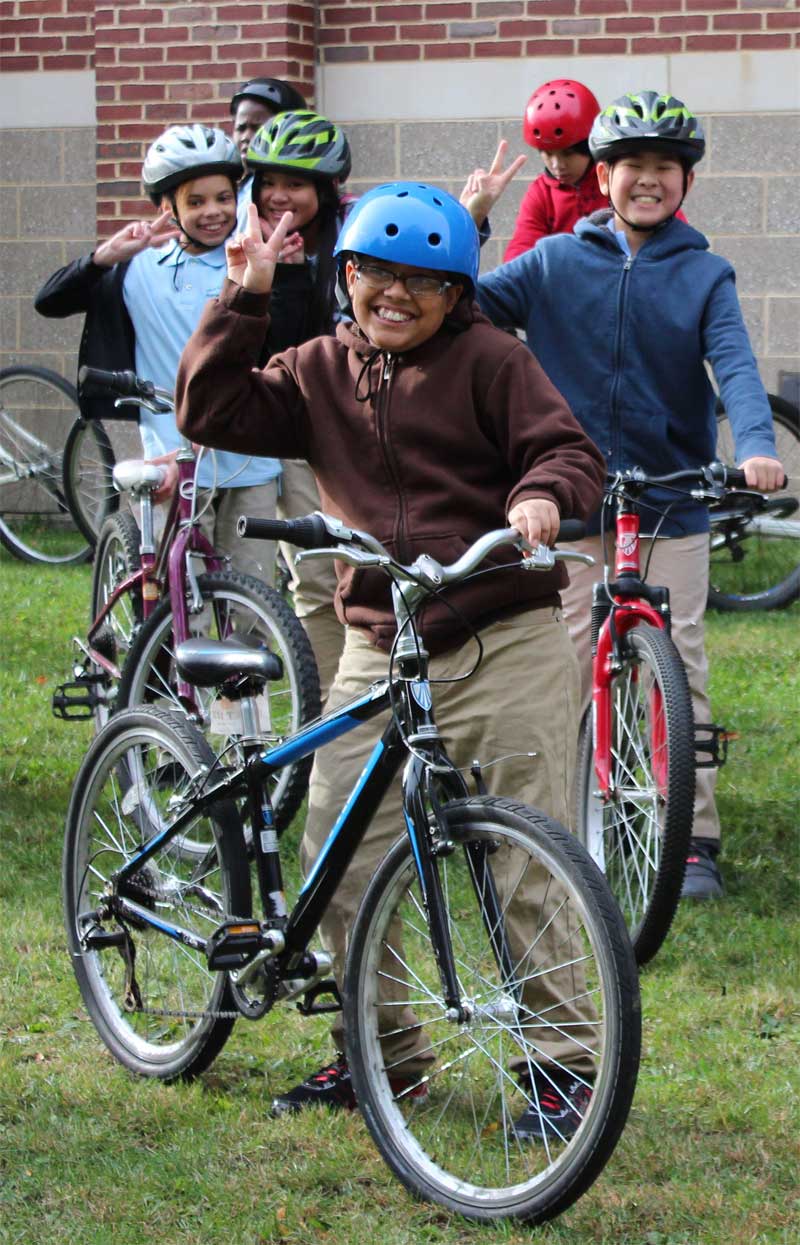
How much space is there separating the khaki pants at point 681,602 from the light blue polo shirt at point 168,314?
4.06 feet

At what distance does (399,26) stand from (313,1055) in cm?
800

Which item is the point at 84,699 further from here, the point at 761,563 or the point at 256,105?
the point at 761,563

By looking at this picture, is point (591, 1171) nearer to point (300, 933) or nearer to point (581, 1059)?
point (581, 1059)

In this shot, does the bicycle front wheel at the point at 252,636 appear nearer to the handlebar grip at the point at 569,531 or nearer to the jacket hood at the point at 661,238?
the jacket hood at the point at 661,238

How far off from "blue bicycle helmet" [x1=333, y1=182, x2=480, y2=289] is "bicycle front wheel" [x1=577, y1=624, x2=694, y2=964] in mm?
1470

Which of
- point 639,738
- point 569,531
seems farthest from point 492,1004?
point 639,738

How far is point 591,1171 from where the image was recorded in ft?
11.0

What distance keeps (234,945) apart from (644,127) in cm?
250

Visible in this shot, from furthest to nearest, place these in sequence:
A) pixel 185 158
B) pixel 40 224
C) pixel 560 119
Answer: pixel 40 224 < pixel 560 119 < pixel 185 158

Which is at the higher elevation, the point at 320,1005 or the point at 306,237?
the point at 306,237

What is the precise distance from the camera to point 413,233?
3.79m

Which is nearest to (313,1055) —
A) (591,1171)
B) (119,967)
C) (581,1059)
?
(119,967)

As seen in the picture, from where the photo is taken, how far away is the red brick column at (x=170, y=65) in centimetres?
1119

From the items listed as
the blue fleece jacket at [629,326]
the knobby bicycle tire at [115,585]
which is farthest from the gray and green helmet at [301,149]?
the knobby bicycle tire at [115,585]
